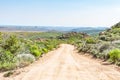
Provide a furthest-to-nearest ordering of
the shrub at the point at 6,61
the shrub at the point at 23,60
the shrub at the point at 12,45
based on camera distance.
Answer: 1. the shrub at the point at 12,45
2. the shrub at the point at 23,60
3. the shrub at the point at 6,61

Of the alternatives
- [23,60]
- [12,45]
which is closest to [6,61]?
[23,60]

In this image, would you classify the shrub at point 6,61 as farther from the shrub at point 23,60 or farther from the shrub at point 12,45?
the shrub at point 12,45

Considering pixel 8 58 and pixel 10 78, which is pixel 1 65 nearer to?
pixel 8 58

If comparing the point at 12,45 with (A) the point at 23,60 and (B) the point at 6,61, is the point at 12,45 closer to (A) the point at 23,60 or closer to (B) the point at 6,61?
(A) the point at 23,60

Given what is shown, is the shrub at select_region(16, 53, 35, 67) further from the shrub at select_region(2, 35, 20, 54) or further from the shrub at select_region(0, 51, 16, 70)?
the shrub at select_region(2, 35, 20, 54)

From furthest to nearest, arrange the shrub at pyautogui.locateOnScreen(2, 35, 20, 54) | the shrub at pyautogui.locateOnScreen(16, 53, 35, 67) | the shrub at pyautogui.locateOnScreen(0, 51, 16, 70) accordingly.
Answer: the shrub at pyautogui.locateOnScreen(2, 35, 20, 54), the shrub at pyautogui.locateOnScreen(16, 53, 35, 67), the shrub at pyautogui.locateOnScreen(0, 51, 16, 70)

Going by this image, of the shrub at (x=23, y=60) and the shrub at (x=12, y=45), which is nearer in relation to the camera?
the shrub at (x=23, y=60)


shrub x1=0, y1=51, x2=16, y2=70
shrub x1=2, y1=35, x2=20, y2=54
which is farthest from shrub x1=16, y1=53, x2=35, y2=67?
shrub x1=2, y1=35, x2=20, y2=54

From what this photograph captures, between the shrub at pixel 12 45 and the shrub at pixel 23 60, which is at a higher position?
the shrub at pixel 12 45

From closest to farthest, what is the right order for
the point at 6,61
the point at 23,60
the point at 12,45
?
the point at 6,61
the point at 23,60
the point at 12,45

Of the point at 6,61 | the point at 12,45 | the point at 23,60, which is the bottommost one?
the point at 23,60

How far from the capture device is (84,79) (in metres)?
17.9

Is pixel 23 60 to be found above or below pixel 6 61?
below

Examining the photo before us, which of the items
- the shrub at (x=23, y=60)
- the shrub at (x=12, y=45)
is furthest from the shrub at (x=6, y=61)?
the shrub at (x=12, y=45)
